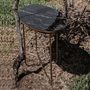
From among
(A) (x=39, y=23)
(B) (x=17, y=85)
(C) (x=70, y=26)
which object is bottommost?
(B) (x=17, y=85)

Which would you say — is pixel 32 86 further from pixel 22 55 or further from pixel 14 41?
pixel 14 41

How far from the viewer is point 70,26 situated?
289 inches

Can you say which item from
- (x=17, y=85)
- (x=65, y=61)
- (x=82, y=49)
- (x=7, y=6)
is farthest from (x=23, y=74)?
(x=7, y=6)

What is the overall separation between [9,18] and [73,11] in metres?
1.25

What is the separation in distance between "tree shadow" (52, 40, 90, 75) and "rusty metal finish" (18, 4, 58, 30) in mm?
777

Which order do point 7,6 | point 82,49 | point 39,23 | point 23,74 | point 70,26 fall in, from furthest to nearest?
point 7,6, point 70,26, point 82,49, point 23,74, point 39,23

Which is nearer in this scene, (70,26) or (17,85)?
(17,85)

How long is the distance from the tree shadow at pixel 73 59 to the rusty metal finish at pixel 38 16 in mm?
777

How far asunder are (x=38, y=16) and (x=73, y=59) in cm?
100

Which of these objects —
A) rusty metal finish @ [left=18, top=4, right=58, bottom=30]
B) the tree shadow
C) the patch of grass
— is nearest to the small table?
rusty metal finish @ [left=18, top=4, right=58, bottom=30]

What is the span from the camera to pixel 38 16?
20.2 ft

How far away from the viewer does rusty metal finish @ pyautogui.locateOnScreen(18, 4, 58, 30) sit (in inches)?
226

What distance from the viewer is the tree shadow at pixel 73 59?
641cm

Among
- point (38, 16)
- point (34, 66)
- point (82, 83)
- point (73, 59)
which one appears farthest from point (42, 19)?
point (82, 83)
